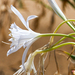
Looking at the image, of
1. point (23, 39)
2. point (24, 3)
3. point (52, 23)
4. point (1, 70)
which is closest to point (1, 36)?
point (1, 70)

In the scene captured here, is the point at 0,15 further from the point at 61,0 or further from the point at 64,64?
the point at 64,64

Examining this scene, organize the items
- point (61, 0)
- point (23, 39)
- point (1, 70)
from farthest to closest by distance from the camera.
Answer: point (61, 0) → point (1, 70) → point (23, 39)

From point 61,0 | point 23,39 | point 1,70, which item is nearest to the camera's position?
point 23,39

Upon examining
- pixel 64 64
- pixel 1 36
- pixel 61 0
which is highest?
pixel 61 0

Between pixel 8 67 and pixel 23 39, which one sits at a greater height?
pixel 23 39

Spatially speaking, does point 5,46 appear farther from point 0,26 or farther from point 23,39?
point 23,39

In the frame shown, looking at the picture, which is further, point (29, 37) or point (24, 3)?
point (24, 3)
